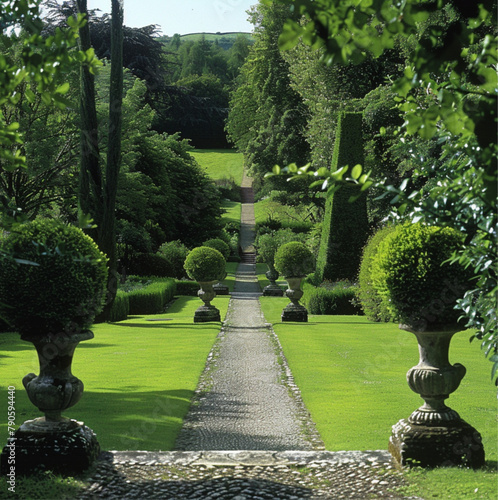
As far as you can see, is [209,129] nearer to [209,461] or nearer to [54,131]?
[54,131]

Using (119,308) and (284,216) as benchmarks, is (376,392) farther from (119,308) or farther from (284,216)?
(284,216)

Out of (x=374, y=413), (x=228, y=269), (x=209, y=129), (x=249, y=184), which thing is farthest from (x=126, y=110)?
(x=209, y=129)

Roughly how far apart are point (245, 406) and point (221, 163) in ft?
244

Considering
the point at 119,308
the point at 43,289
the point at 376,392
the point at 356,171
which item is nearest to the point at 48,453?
the point at 43,289

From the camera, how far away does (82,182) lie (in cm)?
1886

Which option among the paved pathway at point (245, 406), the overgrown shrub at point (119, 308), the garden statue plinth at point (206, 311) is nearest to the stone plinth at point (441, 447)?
the paved pathway at point (245, 406)

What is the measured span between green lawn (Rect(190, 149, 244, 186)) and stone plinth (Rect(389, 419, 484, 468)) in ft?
225

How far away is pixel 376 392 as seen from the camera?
8.85 metres

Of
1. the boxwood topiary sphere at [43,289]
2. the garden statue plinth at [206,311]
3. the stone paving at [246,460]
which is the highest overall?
the boxwood topiary sphere at [43,289]

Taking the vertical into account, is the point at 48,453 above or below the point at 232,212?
above

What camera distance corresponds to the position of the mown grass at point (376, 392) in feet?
16.9

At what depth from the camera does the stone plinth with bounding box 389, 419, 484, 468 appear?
17.5 feet

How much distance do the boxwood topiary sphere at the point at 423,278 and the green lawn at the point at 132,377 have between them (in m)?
2.84

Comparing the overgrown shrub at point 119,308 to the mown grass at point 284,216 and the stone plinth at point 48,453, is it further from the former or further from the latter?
the mown grass at point 284,216
